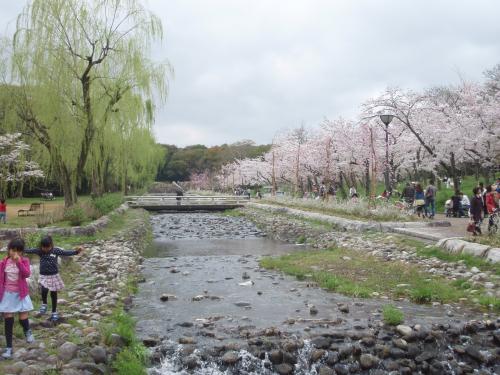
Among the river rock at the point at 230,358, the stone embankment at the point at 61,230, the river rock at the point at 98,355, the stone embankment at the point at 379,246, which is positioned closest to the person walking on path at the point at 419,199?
the stone embankment at the point at 379,246

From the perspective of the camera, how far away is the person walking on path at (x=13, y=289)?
5.08 metres

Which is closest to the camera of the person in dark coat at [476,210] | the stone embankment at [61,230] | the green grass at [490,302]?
the green grass at [490,302]

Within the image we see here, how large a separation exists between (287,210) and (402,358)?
19326 millimetres

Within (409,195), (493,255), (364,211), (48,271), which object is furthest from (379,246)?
(48,271)

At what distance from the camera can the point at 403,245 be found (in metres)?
11.9

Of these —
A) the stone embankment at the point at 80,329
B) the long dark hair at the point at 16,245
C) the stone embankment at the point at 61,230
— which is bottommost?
the stone embankment at the point at 80,329

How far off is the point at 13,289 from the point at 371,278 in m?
7.06

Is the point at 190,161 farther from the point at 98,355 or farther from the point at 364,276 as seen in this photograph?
the point at 98,355

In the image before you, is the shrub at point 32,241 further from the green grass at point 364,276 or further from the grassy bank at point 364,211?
the grassy bank at point 364,211

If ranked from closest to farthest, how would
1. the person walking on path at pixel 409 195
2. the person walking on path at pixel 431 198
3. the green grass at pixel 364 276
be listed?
the green grass at pixel 364 276 → the person walking on path at pixel 431 198 → the person walking on path at pixel 409 195

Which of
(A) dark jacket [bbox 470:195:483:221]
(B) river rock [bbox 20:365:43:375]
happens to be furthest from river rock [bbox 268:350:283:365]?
(A) dark jacket [bbox 470:195:483:221]

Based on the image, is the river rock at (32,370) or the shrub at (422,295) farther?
the shrub at (422,295)

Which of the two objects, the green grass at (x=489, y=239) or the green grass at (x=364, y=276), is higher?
the green grass at (x=489, y=239)

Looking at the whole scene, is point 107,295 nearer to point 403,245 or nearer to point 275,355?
point 275,355
